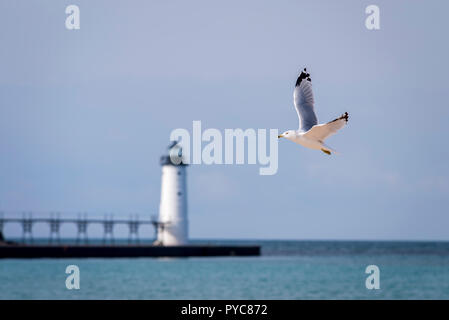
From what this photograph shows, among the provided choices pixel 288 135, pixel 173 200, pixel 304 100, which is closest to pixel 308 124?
pixel 304 100

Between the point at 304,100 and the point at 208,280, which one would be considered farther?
the point at 208,280

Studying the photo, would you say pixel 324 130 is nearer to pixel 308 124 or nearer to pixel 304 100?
pixel 308 124

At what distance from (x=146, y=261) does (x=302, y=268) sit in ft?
40.0

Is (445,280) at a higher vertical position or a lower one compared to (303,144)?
lower

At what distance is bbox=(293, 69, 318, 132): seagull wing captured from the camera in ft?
32.9

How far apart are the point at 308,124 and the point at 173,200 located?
51.8m

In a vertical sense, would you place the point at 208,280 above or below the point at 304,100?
below

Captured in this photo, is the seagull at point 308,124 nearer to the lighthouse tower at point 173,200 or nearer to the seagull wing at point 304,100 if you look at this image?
the seagull wing at point 304,100

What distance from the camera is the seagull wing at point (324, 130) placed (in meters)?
8.64

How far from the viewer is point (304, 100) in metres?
10.5
